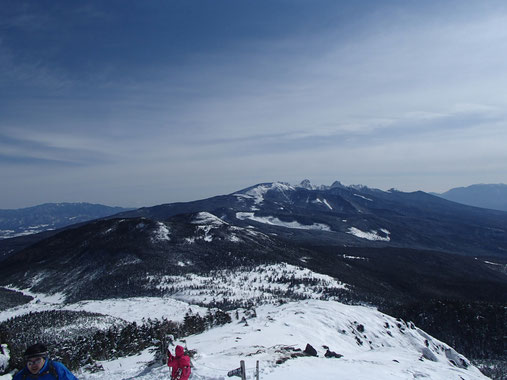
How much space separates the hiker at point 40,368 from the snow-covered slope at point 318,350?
522 inches

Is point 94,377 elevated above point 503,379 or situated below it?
above

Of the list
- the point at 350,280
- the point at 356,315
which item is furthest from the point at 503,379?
the point at 350,280

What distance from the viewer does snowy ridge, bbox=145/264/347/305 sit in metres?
135

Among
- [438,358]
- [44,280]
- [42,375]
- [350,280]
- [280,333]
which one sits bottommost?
[350,280]

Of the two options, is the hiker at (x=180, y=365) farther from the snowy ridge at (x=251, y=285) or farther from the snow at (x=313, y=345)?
the snowy ridge at (x=251, y=285)

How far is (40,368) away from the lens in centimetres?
959

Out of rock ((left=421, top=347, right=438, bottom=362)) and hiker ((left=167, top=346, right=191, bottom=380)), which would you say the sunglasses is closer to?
hiker ((left=167, top=346, right=191, bottom=380))

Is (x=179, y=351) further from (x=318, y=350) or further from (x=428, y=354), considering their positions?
(x=428, y=354)

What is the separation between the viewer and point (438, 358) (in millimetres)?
52969

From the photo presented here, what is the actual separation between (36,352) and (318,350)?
33290 millimetres

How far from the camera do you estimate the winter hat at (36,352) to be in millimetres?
9314

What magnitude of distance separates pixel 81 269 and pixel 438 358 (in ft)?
608

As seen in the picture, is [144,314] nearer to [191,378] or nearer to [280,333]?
[280,333]

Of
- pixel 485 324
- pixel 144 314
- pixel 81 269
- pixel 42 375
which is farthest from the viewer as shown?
pixel 81 269
